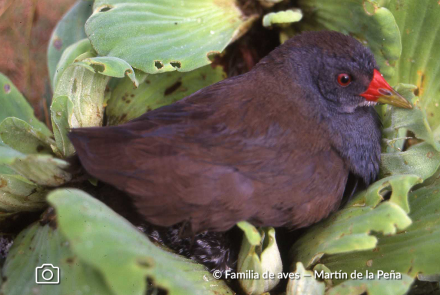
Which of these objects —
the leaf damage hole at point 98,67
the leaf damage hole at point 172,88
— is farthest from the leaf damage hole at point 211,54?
the leaf damage hole at point 98,67

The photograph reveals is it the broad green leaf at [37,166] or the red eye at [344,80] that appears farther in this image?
the red eye at [344,80]

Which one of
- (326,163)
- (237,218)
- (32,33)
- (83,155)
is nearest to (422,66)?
(326,163)

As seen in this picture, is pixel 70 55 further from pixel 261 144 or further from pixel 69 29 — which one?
pixel 261 144

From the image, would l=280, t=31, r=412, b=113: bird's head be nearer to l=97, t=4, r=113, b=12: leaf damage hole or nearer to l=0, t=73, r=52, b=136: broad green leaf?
l=97, t=4, r=113, b=12: leaf damage hole

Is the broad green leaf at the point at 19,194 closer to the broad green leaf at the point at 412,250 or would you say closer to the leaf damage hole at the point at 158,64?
the leaf damage hole at the point at 158,64

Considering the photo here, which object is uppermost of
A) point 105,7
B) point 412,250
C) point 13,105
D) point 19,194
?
point 105,7

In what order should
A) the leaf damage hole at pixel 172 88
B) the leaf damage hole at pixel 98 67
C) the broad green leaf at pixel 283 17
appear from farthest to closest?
the leaf damage hole at pixel 172 88 < the broad green leaf at pixel 283 17 < the leaf damage hole at pixel 98 67

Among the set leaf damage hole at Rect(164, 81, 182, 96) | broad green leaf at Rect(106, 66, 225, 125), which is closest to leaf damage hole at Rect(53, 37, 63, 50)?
broad green leaf at Rect(106, 66, 225, 125)

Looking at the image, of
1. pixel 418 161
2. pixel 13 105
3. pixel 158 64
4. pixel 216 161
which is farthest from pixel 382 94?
pixel 13 105
